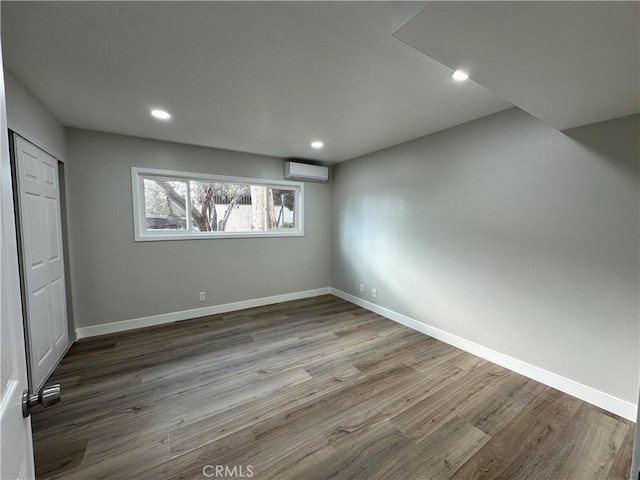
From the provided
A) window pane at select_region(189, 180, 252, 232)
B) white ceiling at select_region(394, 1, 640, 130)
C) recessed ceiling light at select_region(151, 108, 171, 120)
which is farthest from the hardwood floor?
recessed ceiling light at select_region(151, 108, 171, 120)

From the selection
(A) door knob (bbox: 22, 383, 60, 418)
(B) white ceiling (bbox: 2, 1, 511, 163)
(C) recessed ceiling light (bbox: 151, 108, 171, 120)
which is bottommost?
(A) door knob (bbox: 22, 383, 60, 418)

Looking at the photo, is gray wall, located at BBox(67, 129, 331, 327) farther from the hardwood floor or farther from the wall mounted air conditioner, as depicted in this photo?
the hardwood floor

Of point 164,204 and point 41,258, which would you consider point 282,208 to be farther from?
point 41,258

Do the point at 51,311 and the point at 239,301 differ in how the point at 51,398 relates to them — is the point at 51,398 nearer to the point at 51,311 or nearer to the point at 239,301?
the point at 51,311

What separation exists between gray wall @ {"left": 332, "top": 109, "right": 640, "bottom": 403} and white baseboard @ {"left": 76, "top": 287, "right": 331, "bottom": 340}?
182 cm

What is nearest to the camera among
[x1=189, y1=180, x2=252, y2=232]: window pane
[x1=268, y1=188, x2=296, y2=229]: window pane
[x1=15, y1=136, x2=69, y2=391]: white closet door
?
[x1=15, y1=136, x2=69, y2=391]: white closet door

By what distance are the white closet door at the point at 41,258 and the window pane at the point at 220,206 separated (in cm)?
141

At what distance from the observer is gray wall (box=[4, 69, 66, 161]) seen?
1.79m

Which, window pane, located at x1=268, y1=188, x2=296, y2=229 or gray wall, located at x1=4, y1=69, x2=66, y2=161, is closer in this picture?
gray wall, located at x1=4, y1=69, x2=66, y2=161

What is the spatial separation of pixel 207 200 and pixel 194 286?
1.25 meters

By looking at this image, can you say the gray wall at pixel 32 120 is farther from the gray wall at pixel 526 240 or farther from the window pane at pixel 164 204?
the gray wall at pixel 526 240

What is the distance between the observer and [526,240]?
90.6 inches

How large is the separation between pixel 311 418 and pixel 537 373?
2.04 metres

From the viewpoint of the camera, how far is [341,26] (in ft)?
4.57
